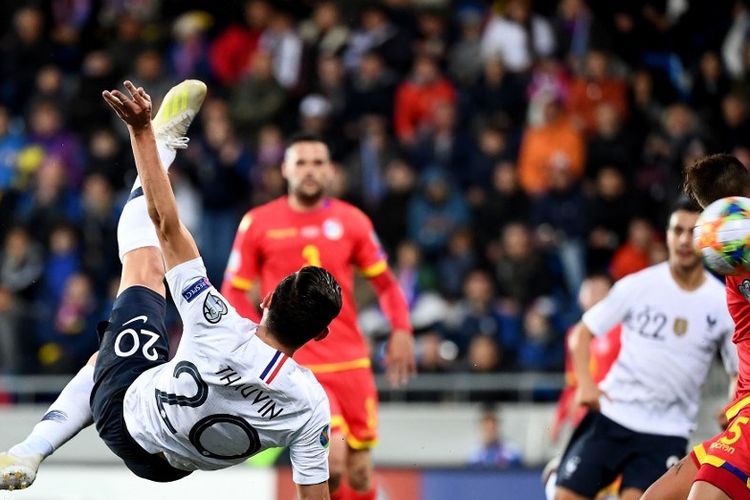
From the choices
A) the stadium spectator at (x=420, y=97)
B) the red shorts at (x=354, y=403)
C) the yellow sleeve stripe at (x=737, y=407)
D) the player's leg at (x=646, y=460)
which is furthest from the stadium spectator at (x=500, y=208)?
the yellow sleeve stripe at (x=737, y=407)

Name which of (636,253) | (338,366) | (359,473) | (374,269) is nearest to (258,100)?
(636,253)

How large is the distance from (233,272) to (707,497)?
3.88 m

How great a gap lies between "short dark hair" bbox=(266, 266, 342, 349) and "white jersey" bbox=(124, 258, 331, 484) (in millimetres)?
129

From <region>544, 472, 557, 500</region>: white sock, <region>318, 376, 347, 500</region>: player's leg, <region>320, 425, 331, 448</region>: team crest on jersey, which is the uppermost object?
<region>320, 425, 331, 448</region>: team crest on jersey

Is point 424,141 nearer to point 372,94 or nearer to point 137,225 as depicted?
point 372,94

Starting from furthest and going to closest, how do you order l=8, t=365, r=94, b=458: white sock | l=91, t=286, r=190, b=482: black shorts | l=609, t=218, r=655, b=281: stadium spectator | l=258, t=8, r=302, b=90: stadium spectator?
1. l=258, t=8, r=302, b=90: stadium spectator
2. l=609, t=218, r=655, b=281: stadium spectator
3. l=8, t=365, r=94, b=458: white sock
4. l=91, t=286, r=190, b=482: black shorts

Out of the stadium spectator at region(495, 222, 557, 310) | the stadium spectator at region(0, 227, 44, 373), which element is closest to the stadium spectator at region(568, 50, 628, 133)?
the stadium spectator at region(495, 222, 557, 310)

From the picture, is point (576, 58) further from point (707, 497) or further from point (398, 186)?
point (707, 497)

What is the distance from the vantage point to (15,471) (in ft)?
22.4

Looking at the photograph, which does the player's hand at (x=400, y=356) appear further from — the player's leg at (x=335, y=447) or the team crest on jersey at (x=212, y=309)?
the team crest on jersey at (x=212, y=309)

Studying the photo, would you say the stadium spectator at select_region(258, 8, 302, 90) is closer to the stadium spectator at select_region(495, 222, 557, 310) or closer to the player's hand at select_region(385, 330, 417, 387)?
the stadium spectator at select_region(495, 222, 557, 310)

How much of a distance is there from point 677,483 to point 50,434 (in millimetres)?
3171

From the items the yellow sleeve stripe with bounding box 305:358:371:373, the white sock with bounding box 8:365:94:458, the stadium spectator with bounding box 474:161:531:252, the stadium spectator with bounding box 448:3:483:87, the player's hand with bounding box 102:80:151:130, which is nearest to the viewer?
the player's hand with bounding box 102:80:151:130

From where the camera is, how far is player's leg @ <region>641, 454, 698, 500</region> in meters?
6.86
